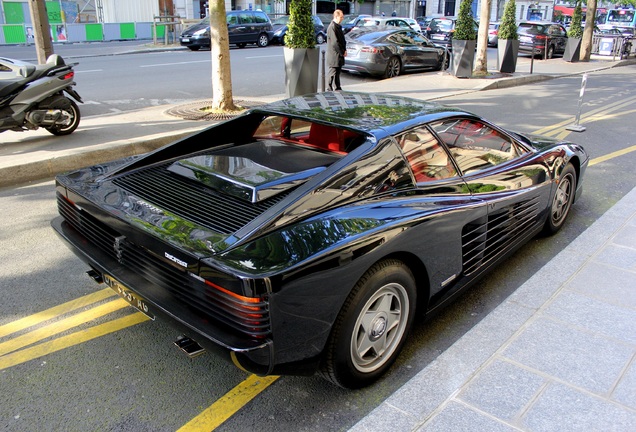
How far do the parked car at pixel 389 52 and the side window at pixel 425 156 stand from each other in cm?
1217

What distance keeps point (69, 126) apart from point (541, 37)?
22.4 m

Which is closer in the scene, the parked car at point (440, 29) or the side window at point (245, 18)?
the side window at point (245, 18)

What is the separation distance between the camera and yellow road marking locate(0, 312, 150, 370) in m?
3.13

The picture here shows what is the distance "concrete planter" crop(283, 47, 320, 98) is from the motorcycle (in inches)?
180

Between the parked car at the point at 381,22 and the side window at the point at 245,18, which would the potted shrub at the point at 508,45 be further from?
the side window at the point at 245,18

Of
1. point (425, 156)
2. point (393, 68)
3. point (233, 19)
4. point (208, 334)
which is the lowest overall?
point (208, 334)

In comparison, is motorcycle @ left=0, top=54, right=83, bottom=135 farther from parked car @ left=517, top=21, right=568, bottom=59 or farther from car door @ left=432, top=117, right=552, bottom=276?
parked car @ left=517, top=21, right=568, bottom=59

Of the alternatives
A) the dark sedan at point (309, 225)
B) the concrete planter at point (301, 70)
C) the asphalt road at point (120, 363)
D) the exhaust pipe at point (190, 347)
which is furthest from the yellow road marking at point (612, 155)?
the exhaust pipe at point (190, 347)

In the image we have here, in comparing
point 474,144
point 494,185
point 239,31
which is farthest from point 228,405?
point 239,31

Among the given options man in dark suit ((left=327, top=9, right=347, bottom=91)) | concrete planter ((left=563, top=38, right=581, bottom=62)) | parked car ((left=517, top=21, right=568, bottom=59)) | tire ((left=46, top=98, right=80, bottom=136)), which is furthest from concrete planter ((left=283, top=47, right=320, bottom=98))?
parked car ((left=517, top=21, right=568, bottom=59))

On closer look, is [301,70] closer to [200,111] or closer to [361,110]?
[200,111]

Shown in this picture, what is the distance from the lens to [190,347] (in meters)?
2.64

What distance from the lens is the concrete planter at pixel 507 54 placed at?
682 inches

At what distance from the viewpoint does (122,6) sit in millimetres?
34312
